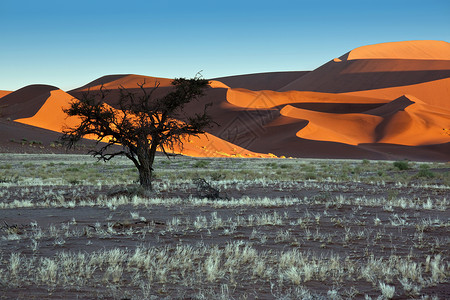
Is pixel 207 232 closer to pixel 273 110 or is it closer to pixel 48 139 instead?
pixel 48 139

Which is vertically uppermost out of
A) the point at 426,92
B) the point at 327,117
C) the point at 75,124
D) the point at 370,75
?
the point at 370,75

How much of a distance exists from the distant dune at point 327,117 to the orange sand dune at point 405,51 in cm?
1490

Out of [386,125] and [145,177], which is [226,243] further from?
[386,125]

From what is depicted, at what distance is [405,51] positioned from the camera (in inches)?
5925

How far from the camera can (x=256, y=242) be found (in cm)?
855

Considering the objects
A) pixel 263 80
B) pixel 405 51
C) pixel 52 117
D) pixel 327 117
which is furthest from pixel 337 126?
pixel 263 80

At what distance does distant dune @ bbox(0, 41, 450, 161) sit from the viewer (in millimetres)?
68062

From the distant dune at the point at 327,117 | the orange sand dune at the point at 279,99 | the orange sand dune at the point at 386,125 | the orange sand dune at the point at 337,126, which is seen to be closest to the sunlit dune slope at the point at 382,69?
the distant dune at the point at 327,117

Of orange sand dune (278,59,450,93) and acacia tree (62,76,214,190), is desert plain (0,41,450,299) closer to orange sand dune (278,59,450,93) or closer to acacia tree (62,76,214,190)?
acacia tree (62,76,214,190)

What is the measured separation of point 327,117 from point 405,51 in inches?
3048

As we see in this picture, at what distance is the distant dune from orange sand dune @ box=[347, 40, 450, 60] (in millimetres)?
14900

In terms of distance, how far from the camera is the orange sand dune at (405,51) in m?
145

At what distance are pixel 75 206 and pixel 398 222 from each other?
27.4 feet

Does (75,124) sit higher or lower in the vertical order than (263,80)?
lower
